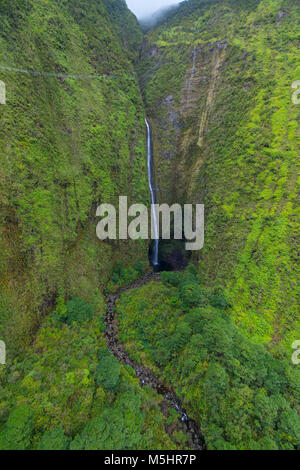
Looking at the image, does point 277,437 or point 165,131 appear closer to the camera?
point 277,437

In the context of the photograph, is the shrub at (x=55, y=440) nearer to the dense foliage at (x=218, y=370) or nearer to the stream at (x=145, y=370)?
the stream at (x=145, y=370)

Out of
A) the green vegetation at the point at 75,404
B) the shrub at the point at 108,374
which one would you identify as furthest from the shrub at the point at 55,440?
the shrub at the point at 108,374

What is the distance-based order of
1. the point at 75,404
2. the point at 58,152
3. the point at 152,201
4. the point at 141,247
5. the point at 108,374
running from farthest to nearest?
the point at 152,201 < the point at 141,247 < the point at 58,152 < the point at 108,374 < the point at 75,404

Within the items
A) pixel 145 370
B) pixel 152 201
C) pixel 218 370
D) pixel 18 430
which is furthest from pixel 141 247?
pixel 18 430

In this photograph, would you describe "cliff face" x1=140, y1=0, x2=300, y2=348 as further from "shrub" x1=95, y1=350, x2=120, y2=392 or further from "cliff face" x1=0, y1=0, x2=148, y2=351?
"shrub" x1=95, y1=350, x2=120, y2=392

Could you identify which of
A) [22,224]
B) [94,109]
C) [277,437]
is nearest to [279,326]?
[277,437]

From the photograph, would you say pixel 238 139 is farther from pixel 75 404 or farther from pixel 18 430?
pixel 18 430
